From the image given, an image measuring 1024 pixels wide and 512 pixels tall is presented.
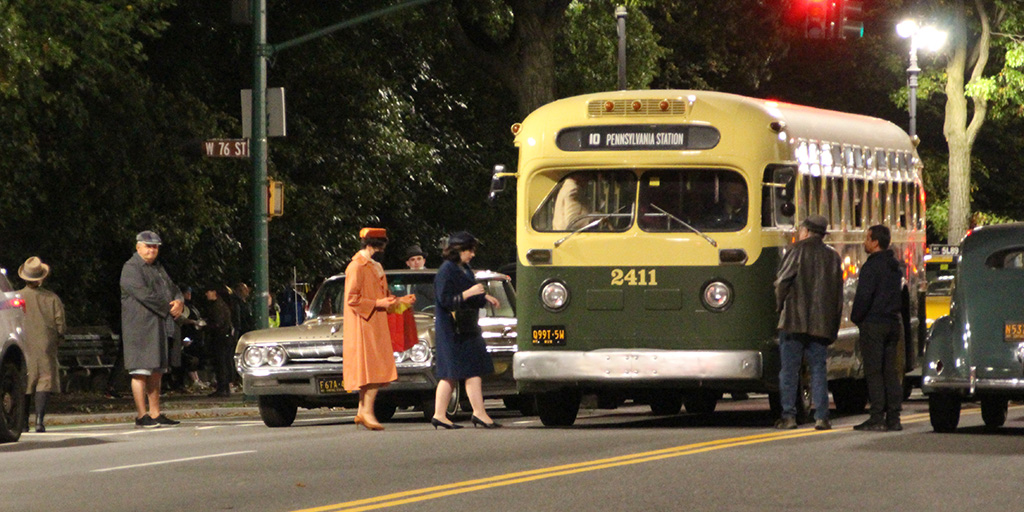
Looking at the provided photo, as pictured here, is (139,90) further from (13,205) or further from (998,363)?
(998,363)

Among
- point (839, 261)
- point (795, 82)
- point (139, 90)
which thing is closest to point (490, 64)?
point (139, 90)

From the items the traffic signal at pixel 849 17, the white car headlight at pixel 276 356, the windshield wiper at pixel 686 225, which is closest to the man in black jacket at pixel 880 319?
the windshield wiper at pixel 686 225

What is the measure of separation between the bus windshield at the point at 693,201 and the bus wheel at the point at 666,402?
178 cm

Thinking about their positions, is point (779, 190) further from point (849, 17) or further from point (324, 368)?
point (849, 17)

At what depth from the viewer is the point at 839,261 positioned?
1706cm

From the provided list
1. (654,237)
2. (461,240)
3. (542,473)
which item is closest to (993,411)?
(654,237)

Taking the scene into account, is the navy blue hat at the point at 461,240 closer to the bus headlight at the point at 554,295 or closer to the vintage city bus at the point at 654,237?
the vintage city bus at the point at 654,237

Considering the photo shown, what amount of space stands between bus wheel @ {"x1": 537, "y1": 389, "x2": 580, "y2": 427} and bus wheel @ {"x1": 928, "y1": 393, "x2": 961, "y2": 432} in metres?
3.21

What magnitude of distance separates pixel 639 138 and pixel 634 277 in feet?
3.86

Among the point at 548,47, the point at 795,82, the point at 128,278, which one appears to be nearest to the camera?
the point at 128,278

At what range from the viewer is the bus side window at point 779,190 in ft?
57.3

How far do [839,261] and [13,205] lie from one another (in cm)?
1165

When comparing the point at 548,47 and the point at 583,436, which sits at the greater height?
the point at 548,47

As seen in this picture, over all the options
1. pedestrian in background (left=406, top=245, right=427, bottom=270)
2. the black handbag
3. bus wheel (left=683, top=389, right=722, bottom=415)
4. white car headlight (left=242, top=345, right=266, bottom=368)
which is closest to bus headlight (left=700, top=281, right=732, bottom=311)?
Result: the black handbag
